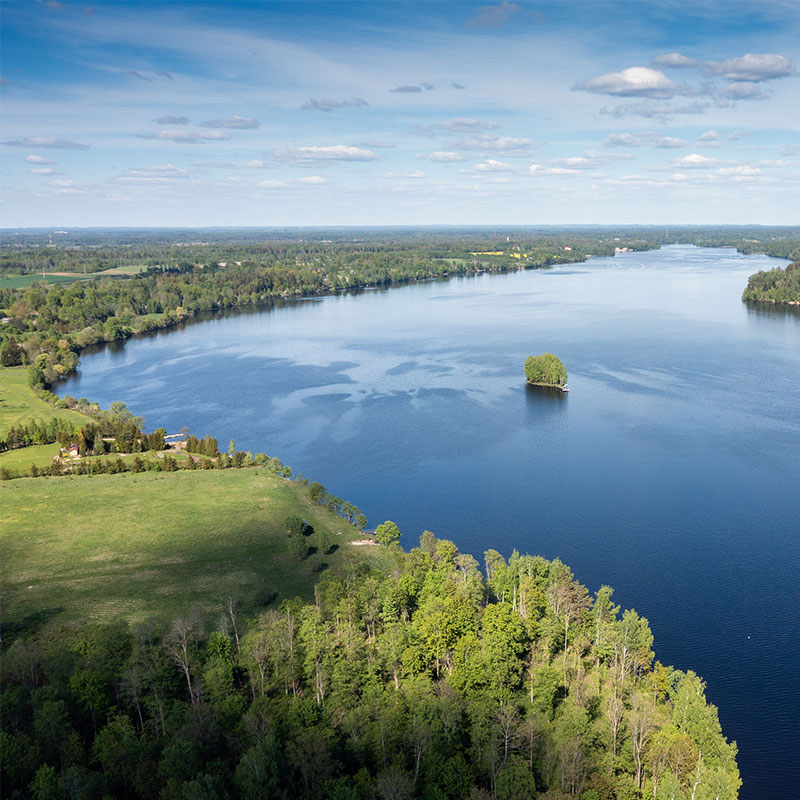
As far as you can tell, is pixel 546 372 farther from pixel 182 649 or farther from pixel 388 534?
pixel 182 649

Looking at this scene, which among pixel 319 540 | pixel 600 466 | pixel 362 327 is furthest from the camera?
pixel 362 327

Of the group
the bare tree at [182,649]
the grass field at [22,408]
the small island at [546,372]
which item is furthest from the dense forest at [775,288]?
the bare tree at [182,649]

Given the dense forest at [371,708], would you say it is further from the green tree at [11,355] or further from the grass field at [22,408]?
the green tree at [11,355]

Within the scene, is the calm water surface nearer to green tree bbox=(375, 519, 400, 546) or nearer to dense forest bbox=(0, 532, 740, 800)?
green tree bbox=(375, 519, 400, 546)

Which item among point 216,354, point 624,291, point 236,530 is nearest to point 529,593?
point 236,530

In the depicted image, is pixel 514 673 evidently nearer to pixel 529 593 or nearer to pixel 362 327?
pixel 529 593

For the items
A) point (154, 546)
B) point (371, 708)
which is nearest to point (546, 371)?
point (154, 546)

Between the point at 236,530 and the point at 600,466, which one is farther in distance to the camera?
the point at 600,466

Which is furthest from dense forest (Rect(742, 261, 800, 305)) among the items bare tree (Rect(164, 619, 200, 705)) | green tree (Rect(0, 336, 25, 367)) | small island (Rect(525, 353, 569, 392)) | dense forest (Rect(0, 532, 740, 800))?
bare tree (Rect(164, 619, 200, 705))
